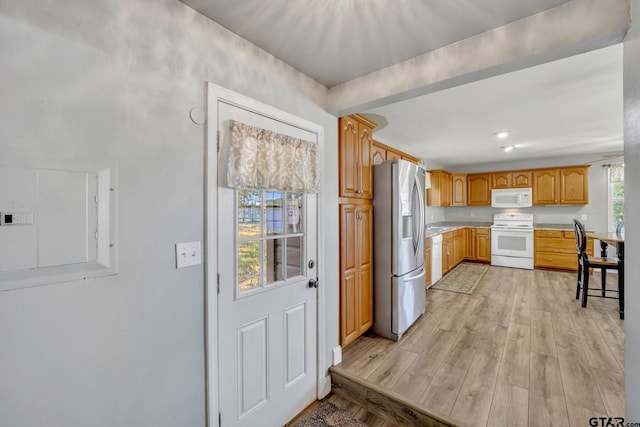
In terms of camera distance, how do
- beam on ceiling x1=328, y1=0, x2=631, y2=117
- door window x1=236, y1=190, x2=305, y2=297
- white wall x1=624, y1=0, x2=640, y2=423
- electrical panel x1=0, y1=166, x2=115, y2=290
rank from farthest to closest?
1. door window x1=236, y1=190, x2=305, y2=297
2. beam on ceiling x1=328, y1=0, x2=631, y2=117
3. white wall x1=624, y1=0, x2=640, y2=423
4. electrical panel x1=0, y1=166, x2=115, y2=290

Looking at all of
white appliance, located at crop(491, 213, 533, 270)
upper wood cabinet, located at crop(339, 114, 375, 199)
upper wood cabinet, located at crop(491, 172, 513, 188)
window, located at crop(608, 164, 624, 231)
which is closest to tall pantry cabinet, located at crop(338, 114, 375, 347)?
upper wood cabinet, located at crop(339, 114, 375, 199)

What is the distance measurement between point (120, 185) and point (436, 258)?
450 centimetres

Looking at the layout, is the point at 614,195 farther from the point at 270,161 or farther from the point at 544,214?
the point at 270,161

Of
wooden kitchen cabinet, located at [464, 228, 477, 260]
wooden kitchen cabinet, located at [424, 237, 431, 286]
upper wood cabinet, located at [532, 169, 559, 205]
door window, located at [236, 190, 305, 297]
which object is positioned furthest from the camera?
wooden kitchen cabinet, located at [464, 228, 477, 260]

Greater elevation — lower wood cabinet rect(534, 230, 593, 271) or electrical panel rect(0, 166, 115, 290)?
electrical panel rect(0, 166, 115, 290)

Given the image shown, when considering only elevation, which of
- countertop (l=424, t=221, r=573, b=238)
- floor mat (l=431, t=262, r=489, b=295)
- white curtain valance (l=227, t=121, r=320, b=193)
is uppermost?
white curtain valance (l=227, t=121, r=320, b=193)

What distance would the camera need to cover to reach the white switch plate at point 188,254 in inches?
50.2

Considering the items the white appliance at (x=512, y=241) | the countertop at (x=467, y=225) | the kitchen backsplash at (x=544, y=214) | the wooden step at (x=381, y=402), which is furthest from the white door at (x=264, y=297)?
the white appliance at (x=512, y=241)

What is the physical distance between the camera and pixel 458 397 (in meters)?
1.88

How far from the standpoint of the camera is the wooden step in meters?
1.73

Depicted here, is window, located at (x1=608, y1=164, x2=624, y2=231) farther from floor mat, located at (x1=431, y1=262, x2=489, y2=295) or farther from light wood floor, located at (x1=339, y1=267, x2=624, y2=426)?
light wood floor, located at (x1=339, y1=267, x2=624, y2=426)

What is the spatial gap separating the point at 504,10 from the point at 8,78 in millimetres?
2030

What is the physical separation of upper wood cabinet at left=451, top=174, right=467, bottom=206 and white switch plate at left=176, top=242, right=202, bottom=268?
6.58 meters

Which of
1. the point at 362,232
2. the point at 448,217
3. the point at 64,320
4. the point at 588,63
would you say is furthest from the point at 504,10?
the point at 448,217
